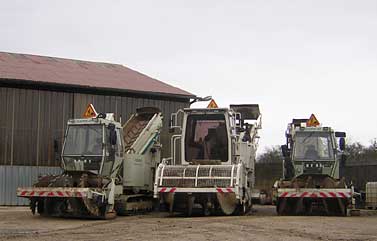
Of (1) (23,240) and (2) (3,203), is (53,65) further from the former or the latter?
(1) (23,240)

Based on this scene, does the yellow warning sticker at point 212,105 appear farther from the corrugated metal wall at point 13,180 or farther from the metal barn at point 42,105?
the corrugated metal wall at point 13,180

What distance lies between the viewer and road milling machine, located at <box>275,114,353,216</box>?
74.5ft

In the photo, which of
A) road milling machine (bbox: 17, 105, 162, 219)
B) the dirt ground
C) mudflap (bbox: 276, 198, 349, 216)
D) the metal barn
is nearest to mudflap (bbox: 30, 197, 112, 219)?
road milling machine (bbox: 17, 105, 162, 219)

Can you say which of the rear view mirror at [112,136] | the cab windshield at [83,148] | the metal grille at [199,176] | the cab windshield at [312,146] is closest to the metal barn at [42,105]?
the cab windshield at [83,148]

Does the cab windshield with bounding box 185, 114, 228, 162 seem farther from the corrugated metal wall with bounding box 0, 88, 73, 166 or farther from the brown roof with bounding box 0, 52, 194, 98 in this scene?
the brown roof with bounding box 0, 52, 194, 98

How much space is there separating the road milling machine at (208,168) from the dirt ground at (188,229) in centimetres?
142

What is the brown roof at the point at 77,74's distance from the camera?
31828 millimetres

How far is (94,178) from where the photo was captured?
834 inches

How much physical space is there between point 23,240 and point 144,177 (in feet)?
34.8

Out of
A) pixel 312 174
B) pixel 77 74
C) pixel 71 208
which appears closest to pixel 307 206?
pixel 312 174

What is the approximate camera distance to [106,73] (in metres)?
37.1

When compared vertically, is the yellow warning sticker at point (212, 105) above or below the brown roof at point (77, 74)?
below

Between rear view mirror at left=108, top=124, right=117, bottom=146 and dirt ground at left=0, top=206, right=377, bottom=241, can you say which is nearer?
dirt ground at left=0, top=206, right=377, bottom=241

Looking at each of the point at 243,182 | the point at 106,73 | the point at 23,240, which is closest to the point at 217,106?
the point at 243,182
